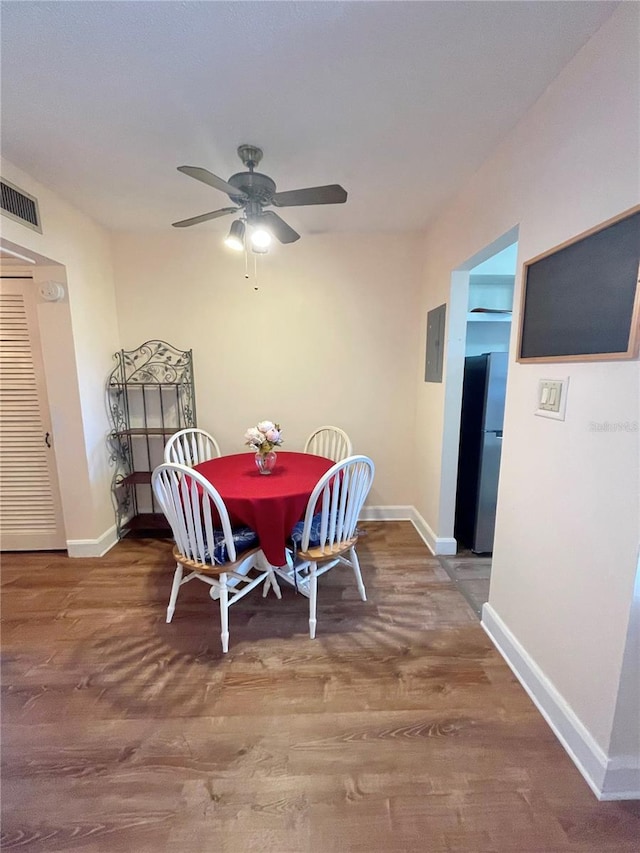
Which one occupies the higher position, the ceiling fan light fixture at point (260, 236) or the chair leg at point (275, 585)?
the ceiling fan light fixture at point (260, 236)

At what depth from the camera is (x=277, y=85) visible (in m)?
1.39

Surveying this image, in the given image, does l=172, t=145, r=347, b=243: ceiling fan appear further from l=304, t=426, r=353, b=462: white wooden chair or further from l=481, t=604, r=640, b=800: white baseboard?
l=481, t=604, r=640, b=800: white baseboard

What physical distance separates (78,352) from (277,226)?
1.69 m

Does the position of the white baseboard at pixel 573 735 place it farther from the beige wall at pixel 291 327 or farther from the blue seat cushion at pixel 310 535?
Result: the beige wall at pixel 291 327

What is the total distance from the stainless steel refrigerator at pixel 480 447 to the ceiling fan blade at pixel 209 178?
1836mm

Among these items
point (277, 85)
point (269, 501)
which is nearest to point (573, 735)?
point (269, 501)

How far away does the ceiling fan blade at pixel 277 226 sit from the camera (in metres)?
1.83

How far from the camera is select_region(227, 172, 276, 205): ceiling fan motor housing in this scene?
1.65 m

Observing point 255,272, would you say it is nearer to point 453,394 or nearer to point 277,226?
point 277,226

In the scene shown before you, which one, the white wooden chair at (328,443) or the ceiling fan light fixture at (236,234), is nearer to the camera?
the ceiling fan light fixture at (236,234)

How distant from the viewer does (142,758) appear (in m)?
1.29

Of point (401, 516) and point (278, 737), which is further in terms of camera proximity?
point (401, 516)

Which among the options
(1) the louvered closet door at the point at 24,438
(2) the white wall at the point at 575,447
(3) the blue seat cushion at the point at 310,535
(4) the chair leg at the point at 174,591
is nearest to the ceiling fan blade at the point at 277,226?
(2) the white wall at the point at 575,447

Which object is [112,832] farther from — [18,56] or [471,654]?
[18,56]
